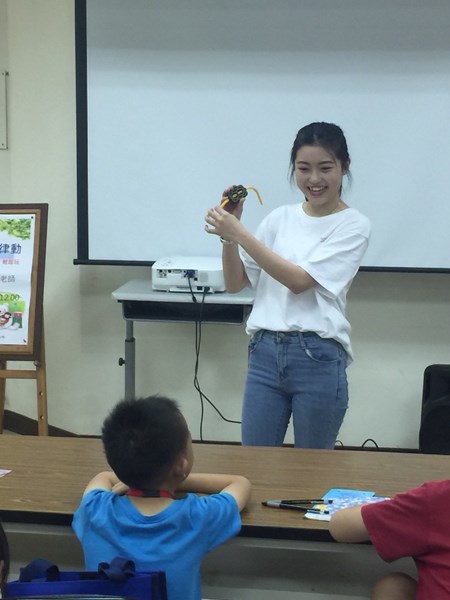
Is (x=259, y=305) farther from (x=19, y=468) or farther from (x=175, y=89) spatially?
(x=175, y=89)

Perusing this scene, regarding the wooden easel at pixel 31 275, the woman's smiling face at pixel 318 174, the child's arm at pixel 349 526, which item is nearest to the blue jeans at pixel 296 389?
the woman's smiling face at pixel 318 174

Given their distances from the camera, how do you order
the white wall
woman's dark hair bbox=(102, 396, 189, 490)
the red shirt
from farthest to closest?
1. the white wall
2. woman's dark hair bbox=(102, 396, 189, 490)
3. the red shirt

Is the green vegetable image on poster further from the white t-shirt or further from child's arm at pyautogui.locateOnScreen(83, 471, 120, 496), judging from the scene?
child's arm at pyautogui.locateOnScreen(83, 471, 120, 496)

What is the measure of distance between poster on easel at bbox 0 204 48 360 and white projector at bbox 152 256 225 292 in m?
0.54

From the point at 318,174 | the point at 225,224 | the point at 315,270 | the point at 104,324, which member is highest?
the point at 318,174

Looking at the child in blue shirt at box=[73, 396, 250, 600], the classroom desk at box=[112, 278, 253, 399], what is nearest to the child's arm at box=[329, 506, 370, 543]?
the child in blue shirt at box=[73, 396, 250, 600]

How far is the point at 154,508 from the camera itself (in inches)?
48.0

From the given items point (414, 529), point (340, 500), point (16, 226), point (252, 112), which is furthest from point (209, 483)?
point (252, 112)

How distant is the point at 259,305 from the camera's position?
6.41ft

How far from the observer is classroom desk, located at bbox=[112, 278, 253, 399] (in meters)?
3.05

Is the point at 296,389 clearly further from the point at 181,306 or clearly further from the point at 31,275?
the point at 31,275

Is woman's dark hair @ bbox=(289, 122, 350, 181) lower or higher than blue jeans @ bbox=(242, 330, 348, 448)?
higher

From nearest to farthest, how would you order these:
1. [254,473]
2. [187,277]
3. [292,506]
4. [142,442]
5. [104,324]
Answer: [142,442] → [292,506] → [254,473] → [187,277] → [104,324]

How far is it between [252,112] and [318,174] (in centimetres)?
154
